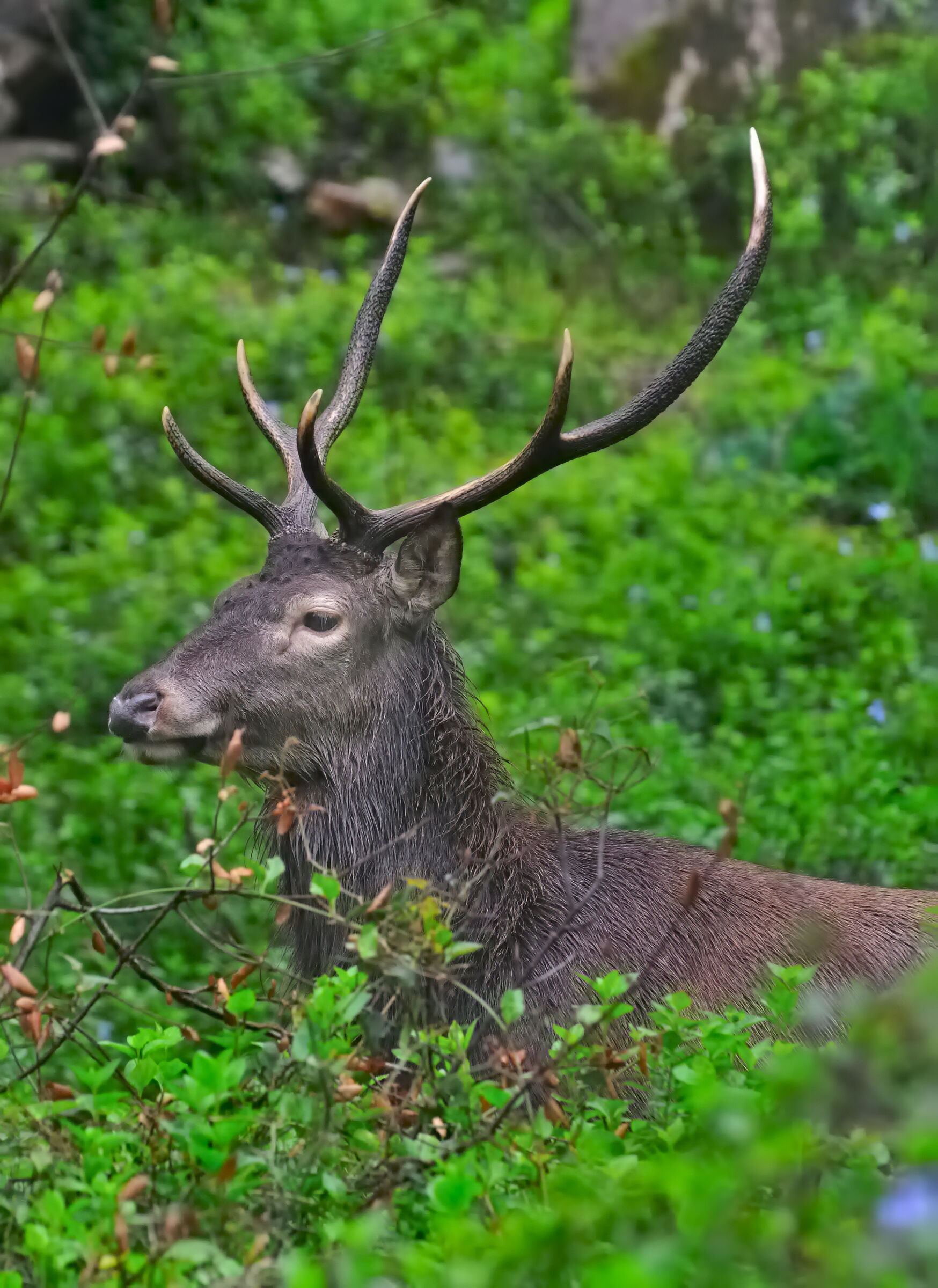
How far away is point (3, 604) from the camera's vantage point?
7086 mm

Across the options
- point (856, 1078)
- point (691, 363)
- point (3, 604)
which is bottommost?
point (3, 604)

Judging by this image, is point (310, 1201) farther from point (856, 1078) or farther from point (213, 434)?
point (213, 434)

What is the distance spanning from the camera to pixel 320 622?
4020 mm

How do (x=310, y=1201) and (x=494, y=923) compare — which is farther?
(x=494, y=923)

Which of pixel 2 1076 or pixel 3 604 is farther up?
pixel 2 1076

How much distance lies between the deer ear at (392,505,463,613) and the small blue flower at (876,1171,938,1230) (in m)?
2.53

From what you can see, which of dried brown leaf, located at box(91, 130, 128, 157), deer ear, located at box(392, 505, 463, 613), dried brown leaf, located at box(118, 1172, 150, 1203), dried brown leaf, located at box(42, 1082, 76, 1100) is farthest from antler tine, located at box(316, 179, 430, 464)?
dried brown leaf, located at box(118, 1172, 150, 1203)

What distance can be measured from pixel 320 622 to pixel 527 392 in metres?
5.44

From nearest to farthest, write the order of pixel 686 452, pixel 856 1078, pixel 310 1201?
pixel 856 1078
pixel 310 1201
pixel 686 452

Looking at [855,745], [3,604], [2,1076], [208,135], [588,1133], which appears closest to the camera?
[588,1133]

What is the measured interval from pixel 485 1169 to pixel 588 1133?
28 centimetres

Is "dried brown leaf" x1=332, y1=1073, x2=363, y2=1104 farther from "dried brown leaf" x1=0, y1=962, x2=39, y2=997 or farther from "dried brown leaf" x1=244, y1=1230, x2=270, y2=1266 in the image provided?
"dried brown leaf" x1=0, y1=962, x2=39, y2=997

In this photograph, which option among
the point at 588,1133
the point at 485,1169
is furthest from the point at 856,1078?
the point at 588,1133

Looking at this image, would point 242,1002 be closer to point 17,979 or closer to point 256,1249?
point 17,979
